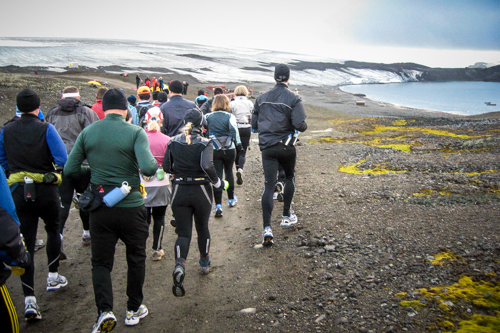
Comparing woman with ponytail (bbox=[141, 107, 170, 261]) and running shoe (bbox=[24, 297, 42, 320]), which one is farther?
woman with ponytail (bbox=[141, 107, 170, 261])

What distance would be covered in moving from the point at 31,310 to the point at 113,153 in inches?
80.7

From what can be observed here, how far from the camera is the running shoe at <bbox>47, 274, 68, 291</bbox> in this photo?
4973 mm

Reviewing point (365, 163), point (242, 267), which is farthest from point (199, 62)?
point (242, 267)

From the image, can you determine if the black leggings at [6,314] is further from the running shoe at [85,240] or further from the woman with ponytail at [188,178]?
the running shoe at [85,240]

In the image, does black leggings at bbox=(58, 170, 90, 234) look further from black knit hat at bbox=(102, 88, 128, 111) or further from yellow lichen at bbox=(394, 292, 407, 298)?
yellow lichen at bbox=(394, 292, 407, 298)

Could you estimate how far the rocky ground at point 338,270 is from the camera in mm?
4027

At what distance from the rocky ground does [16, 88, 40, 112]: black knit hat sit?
2.31 metres

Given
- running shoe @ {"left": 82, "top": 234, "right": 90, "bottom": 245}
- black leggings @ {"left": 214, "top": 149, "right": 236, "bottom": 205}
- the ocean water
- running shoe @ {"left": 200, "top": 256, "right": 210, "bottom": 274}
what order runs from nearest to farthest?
running shoe @ {"left": 200, "top": 256, "right": 210, "bottom": 274}
running shoe @ {"left": 82, "top": 234, "right": 90, "bottom": 245}
black leggings @ {"left": 214, "top": 149, "right": 236, "bottom": 205}
the ocean water

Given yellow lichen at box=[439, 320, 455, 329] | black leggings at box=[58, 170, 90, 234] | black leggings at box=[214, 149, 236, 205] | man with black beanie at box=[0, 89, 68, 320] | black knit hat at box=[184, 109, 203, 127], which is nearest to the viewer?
yellow lichen at box=[439, 320, 455, 329]

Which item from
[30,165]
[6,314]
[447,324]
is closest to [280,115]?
[30,165]

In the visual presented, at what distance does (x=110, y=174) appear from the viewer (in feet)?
12.5

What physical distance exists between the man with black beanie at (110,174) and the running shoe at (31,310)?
95 centimetres

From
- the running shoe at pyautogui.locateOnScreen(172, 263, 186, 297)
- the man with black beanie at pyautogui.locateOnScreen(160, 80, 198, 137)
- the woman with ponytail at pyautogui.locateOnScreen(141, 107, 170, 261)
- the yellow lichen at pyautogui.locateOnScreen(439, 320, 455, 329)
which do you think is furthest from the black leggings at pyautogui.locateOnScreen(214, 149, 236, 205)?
the yellow lichen at pyautogui.locateOnScreen(439, 320, 455, 329)

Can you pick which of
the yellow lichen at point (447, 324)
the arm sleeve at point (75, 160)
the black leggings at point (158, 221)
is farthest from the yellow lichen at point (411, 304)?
the arm sleeve at point (75, 160)
